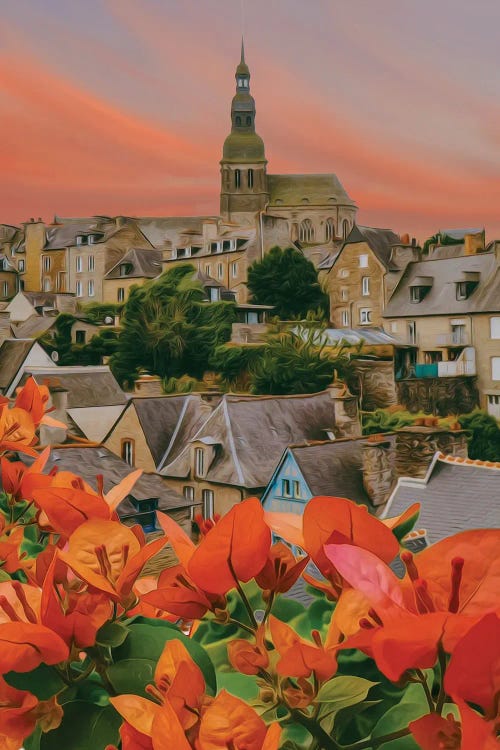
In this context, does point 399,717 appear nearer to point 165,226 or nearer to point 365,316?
point 365,316

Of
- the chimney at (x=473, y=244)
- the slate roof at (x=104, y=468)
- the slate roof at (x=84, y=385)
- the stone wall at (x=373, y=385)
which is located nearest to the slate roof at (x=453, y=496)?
the slate roof at (x=104, y=468)

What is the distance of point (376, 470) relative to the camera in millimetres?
6047

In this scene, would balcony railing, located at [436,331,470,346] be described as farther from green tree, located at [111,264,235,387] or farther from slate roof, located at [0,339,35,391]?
slate roof, located at [0,339,35,391]

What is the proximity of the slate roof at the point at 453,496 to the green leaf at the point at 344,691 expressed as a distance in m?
3.43

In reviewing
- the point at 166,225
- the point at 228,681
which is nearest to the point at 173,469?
the point at 228,681

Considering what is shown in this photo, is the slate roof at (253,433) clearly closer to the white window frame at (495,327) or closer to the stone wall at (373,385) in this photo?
the stone wall at (373,385)

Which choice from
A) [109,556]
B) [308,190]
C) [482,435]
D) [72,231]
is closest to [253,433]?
[482,435]

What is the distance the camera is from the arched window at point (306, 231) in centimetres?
2045

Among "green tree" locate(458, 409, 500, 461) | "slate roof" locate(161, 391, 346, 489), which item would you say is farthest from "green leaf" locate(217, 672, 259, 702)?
"green tree" locate(458, 409, 500, 461)

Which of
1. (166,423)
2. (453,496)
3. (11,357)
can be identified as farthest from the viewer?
(11,357)

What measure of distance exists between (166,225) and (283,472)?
571 inches

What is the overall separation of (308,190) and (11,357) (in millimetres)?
13728

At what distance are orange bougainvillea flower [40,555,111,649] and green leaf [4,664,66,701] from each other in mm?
13

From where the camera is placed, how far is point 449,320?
1022 centimetres
